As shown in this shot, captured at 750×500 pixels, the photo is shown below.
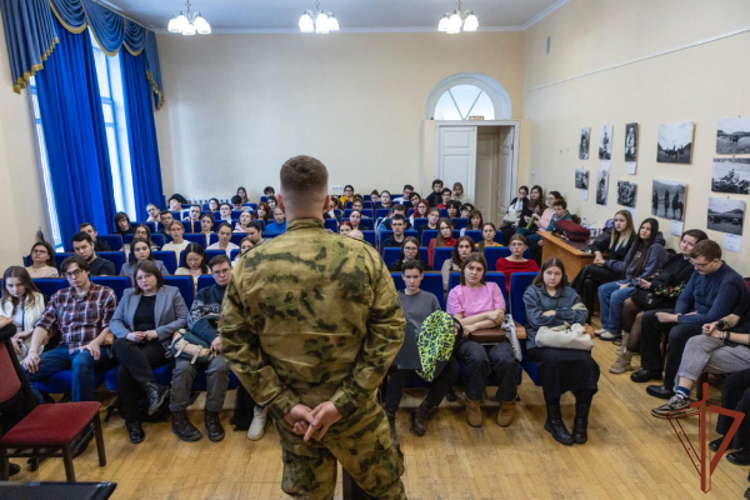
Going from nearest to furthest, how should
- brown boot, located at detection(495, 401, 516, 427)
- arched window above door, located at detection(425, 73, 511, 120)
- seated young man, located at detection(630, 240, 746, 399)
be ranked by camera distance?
brown boot, located at detection(495, 401, 516, 427) < seated young man, located at detection(630, 240, 746, 399) < arched window above door, located at detection(425, 73, 511, 120)

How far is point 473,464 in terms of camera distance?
297 cm

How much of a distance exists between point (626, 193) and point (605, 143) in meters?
0.85

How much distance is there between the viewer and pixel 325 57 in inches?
389

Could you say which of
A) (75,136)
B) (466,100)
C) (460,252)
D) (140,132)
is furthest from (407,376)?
(466,100)

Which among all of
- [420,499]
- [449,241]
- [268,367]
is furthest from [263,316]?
[449,241]

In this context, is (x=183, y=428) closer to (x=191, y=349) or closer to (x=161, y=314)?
(x=191, y=349)

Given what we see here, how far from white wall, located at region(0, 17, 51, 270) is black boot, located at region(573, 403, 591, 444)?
5.63 meters

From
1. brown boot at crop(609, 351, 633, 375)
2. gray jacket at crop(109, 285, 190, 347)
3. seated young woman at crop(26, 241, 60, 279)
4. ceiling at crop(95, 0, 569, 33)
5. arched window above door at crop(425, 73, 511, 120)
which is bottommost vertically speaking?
brown boot at crop(609, 351, 633, 375)

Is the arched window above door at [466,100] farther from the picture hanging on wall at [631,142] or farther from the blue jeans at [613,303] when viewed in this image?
the blue jeans at [613,303]

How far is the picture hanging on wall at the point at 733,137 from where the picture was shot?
3.99 m

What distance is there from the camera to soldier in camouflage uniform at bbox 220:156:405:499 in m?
1.48

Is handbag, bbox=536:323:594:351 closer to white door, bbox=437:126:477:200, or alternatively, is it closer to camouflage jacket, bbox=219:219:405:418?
camouflage jacket, bbox=219:219:405:418

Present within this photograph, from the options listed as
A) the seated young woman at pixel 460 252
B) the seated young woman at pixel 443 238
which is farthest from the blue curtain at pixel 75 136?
the seated young woman at pixel 460 252

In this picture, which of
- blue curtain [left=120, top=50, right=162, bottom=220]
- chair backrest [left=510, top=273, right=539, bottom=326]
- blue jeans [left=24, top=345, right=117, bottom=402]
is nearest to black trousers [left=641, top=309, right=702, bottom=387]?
chair backrest [left=510, top=273, right=539, bottom=326]
